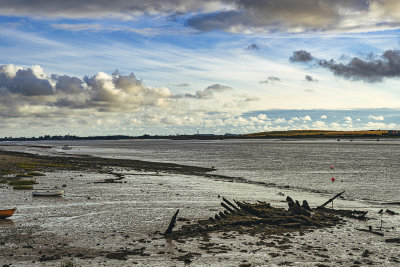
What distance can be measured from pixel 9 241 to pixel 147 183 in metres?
28.7

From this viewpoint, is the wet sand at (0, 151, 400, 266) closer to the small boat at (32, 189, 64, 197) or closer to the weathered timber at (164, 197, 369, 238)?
the weathered timber at (164, 197, 369, 238)

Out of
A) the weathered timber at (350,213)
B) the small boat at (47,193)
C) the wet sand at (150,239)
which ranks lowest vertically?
the wet sand at (150,239)

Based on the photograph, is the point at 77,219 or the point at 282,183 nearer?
the point at 77,219

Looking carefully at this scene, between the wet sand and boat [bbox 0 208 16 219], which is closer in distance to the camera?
the wet sand

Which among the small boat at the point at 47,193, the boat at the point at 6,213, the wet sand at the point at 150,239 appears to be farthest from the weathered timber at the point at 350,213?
the small boat at the point at 47,193

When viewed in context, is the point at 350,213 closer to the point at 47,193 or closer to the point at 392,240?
the point at 392,240

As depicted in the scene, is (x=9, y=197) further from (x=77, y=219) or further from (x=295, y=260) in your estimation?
(x=295, y=260)

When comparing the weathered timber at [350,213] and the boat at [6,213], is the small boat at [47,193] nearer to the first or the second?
the boat at [6,213]

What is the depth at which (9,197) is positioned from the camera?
36531 mm

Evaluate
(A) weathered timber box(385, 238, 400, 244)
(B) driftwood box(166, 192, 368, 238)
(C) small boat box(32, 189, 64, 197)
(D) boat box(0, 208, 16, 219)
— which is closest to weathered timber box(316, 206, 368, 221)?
(B) driftwood box(166, 192, 368, 238)

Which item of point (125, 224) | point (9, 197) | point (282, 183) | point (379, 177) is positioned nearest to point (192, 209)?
point (125, 224)

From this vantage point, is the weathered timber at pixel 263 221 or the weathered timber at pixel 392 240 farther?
the weathered timber at pixel 263 221

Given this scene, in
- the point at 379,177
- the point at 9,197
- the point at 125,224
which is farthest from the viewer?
the point at 379,177

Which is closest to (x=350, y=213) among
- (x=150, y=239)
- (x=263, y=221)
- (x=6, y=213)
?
(x=263, y=221)
